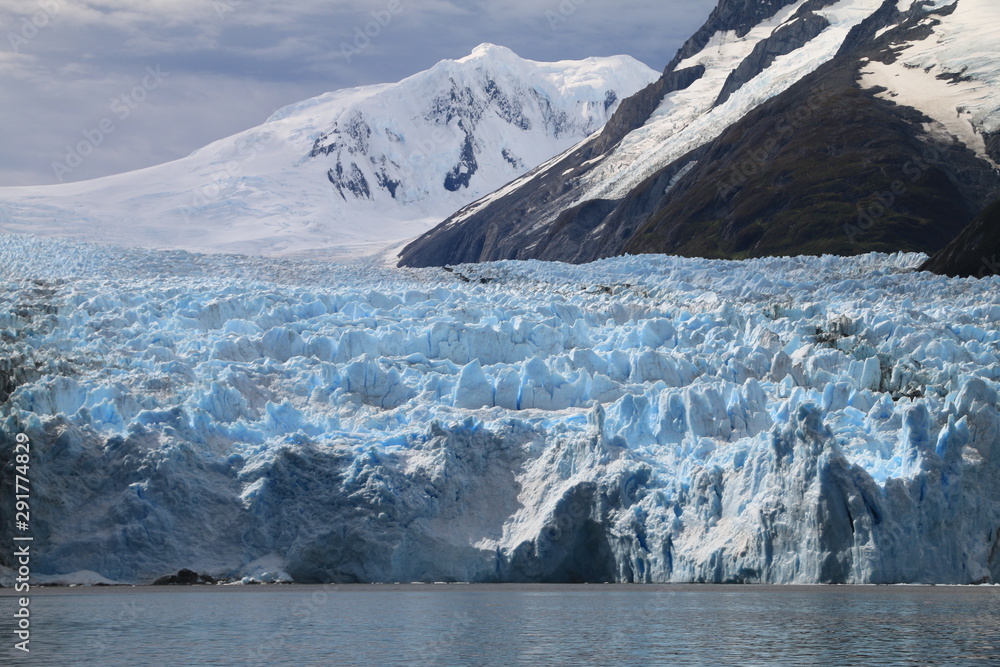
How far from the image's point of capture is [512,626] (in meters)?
25.1

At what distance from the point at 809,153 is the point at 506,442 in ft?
233

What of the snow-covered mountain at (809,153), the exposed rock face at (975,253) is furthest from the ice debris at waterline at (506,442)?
the snow-covered mountain at (809,153)

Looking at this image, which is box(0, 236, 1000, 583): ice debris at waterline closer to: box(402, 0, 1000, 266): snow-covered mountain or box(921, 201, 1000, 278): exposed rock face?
box(921, 201, 1000, 278): exposed rock face

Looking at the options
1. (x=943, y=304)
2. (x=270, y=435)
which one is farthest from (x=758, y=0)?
(x=270, y=435)

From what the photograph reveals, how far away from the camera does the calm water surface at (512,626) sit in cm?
2089

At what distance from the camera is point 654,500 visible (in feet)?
101

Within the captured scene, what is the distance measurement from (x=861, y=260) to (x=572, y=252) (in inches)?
2721

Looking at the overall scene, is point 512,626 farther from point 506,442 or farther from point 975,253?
point 975,253

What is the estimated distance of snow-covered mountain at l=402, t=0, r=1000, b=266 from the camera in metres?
86.1

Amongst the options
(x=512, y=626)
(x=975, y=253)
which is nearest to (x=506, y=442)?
(x=512, y=626)

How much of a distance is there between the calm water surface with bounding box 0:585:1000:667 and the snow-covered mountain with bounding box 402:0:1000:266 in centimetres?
5301

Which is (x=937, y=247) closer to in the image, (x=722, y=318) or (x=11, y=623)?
(x=722, y=318)

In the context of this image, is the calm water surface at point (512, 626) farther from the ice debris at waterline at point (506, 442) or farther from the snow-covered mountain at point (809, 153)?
the snow-covered mountain at point (809, 153)

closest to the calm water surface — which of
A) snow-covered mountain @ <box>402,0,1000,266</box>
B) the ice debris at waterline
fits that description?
the ice debris at waterline
